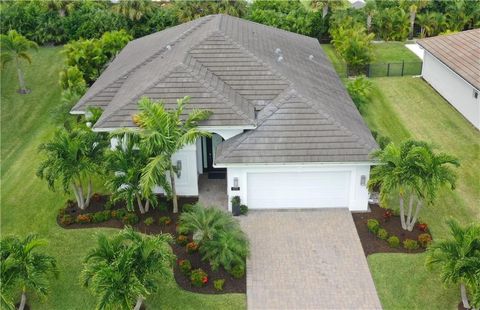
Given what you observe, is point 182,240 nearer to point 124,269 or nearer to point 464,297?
point 124,269

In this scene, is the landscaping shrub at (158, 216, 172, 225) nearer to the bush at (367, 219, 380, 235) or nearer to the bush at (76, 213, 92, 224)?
the bush at (76, 213, 92, 224)

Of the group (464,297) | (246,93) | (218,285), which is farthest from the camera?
(246,93)

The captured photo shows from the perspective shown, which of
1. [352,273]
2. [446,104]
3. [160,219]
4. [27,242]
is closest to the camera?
[27,242]

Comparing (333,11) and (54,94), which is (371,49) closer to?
(333,11)

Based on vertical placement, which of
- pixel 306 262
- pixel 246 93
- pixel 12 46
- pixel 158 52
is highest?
pixel 158 52

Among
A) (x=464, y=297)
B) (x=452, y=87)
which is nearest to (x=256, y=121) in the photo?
(x=464, y=297)

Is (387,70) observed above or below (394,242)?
above

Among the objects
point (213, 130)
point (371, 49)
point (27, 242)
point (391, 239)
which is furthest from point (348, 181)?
point (371, 49)
